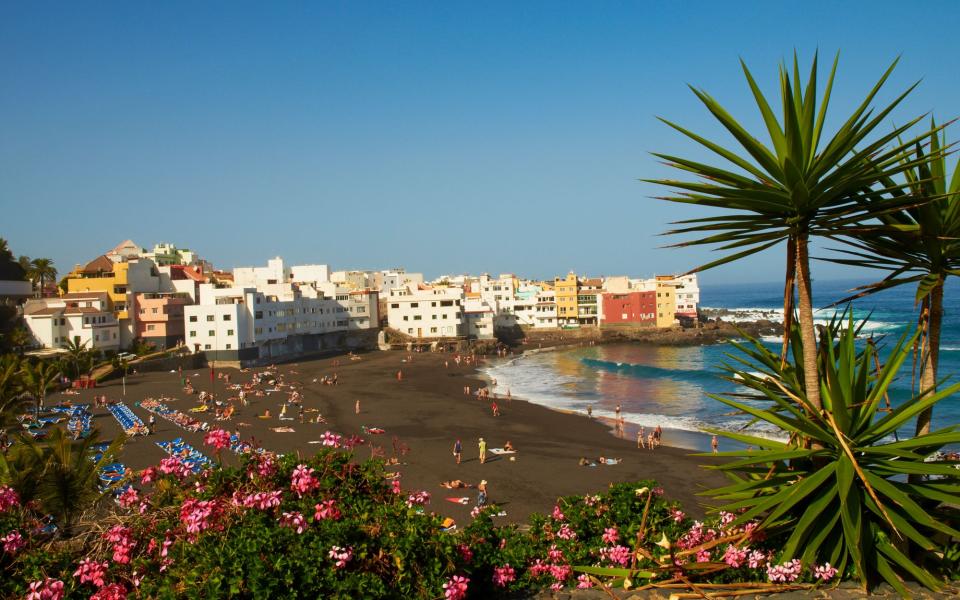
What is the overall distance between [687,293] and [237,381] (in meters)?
63.3

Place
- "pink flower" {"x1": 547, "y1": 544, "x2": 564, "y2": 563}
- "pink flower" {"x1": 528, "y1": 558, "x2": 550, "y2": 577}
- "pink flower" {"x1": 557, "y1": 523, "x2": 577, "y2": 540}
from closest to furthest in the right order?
"pink flower" {"x1": 528, "y1": 558, "x2": 550, "y2": 577} < "pink flower" {"x1": 547, "y1": 544, "x2": 564, "y2": 563} < "pink flower" {"x1": 557, "y1": 523, "x2": 577, "y2": 540}

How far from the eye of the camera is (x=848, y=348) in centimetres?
604

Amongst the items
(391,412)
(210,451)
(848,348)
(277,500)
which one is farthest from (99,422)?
(848,348)

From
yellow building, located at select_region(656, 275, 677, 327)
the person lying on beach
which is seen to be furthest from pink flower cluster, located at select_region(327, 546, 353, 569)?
yellow building, located at select_region(656, 275, 677, 327)

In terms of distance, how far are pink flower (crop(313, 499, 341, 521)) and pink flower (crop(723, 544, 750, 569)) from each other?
3.44 meters

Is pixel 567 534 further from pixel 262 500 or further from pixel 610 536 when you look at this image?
pixel 262 500

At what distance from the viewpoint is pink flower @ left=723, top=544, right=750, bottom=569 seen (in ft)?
18.5

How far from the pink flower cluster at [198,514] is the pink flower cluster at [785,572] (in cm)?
472

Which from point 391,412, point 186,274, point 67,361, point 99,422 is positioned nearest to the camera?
point 99,422

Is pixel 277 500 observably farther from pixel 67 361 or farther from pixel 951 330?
pixel 951 330

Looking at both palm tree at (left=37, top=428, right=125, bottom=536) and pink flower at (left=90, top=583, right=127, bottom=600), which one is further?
palm tree at (left=37, top=428, right=125, bottom=536)

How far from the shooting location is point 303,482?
539 centimetres

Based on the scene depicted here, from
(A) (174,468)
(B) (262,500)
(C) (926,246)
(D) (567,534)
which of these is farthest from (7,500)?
(C) (926,246)

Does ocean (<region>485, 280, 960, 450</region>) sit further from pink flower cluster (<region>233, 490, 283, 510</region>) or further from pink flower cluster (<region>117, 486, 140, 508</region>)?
pink flower cluster (<region>117, 486, 140, 508</region>)
